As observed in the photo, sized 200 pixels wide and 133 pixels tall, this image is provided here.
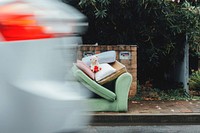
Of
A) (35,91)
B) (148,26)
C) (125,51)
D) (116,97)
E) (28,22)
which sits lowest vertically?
(116,97)

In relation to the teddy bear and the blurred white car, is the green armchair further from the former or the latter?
the blurred white car

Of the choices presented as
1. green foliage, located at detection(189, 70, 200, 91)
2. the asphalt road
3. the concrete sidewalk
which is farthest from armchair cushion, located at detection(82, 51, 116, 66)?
green foliage, located at detection(189, 70, 200, 91)

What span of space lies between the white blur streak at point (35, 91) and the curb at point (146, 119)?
433cm

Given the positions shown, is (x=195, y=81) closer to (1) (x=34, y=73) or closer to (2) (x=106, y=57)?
(2) (x=106, y=57)

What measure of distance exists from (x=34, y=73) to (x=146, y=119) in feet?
15.6

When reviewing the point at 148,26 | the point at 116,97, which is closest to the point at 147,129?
the point at 116,97

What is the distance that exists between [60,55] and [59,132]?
492 millimetres

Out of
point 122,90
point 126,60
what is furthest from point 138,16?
point 122,90

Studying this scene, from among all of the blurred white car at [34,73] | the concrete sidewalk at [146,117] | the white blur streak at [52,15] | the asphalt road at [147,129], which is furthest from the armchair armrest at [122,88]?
the blurred white car at [34,73]

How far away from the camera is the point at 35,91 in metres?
2.42

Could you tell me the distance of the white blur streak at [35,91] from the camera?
Answer: 2.36 m

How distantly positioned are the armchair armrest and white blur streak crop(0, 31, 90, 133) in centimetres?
450

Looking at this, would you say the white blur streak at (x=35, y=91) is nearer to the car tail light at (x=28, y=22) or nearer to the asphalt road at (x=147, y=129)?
the car tail light at (x=28, y=22)

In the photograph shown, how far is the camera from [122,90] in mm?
7148
